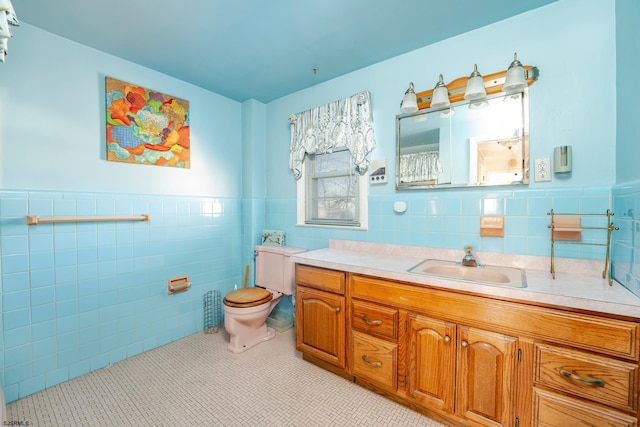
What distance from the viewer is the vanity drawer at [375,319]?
1558 millimetres

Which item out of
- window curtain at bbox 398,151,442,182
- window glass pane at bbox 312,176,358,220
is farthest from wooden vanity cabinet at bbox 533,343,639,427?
window glass pane at bbox 312,176,358,220

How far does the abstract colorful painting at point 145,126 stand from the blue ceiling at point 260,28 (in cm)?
26

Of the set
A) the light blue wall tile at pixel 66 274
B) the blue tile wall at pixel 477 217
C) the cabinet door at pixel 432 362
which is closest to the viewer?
the cabinet door at pixel 432 362

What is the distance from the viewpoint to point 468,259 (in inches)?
65.7

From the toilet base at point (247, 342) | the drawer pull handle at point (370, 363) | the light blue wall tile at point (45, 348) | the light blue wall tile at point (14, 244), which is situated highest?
the light blue wall tile at point (14, 244)

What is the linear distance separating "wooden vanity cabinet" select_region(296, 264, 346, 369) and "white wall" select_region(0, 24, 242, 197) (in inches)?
59.2

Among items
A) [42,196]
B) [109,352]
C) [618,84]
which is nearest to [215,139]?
[42,196]

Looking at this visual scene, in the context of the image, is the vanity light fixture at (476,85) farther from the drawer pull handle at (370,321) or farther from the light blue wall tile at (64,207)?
the light blue wall tile at (64,207)

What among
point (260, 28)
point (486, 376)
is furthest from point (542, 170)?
point (260, 28)

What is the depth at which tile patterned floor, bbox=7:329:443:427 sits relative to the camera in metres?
1.50

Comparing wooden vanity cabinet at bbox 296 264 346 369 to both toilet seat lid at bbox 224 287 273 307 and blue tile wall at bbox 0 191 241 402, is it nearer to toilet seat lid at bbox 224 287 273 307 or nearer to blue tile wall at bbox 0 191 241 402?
toilet seat lid at bbox 224 287 273 307

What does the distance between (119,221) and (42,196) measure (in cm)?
45

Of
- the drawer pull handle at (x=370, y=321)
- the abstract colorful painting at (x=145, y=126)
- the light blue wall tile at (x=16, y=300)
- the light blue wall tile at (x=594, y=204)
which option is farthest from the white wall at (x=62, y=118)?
the light blue wall tile at (x=594, y=204)

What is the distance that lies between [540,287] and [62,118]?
3.02m
